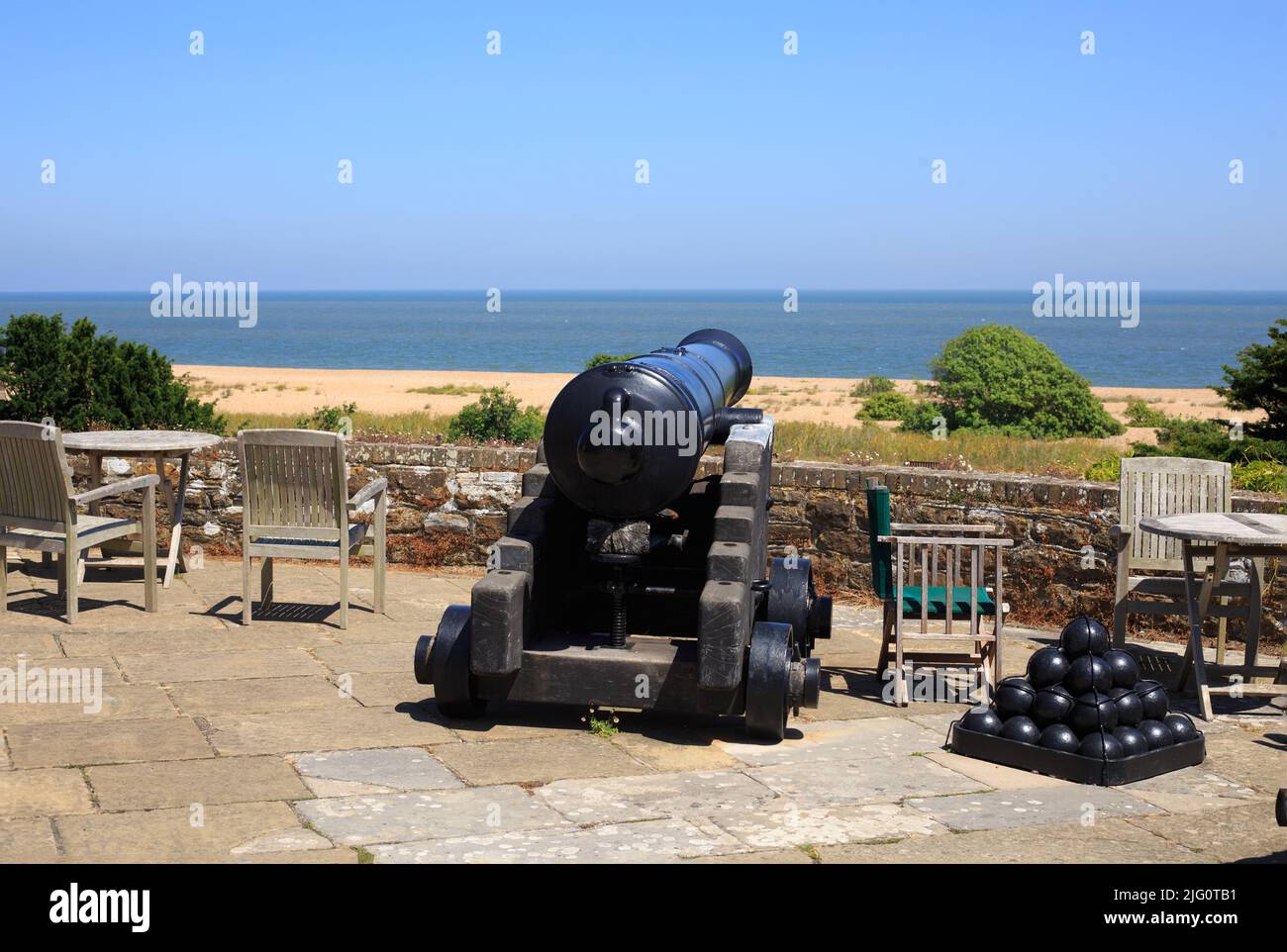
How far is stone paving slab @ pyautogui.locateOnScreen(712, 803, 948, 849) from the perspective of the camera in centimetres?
479

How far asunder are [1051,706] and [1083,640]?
13.1 inches

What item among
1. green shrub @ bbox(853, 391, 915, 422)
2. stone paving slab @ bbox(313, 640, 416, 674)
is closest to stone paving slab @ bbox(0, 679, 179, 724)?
stone paving slab @ bbox(313, 640, 416, 674)

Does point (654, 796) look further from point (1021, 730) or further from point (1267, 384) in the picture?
point (1267, 384)

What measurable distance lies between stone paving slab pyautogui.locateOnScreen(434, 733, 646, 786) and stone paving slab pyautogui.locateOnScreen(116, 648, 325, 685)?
1594mm

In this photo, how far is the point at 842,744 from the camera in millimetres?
6125

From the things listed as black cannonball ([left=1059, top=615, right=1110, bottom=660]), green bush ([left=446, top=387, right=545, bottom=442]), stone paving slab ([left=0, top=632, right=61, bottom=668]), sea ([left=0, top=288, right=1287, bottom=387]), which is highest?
sea ([left=0, top=288, right=1287, bottom=387])

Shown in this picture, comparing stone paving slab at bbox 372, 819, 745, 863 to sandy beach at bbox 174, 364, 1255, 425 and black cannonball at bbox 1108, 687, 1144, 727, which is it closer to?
black cannonball at bbox 1108, 687, 1144, 727

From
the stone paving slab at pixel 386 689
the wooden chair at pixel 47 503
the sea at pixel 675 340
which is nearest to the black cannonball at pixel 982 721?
the stone paving slab at pixel 386 689

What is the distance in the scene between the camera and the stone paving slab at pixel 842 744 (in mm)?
5895

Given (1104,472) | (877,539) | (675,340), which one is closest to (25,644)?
(877,539)

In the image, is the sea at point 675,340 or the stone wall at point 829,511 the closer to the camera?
the stone wall at point 829,511

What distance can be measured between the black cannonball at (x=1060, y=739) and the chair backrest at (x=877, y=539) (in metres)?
1.57

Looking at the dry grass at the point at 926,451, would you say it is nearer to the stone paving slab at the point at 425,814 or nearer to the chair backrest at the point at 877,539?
the chair backrest at the point at 877,539

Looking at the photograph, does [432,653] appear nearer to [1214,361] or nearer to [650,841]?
[650,841]
